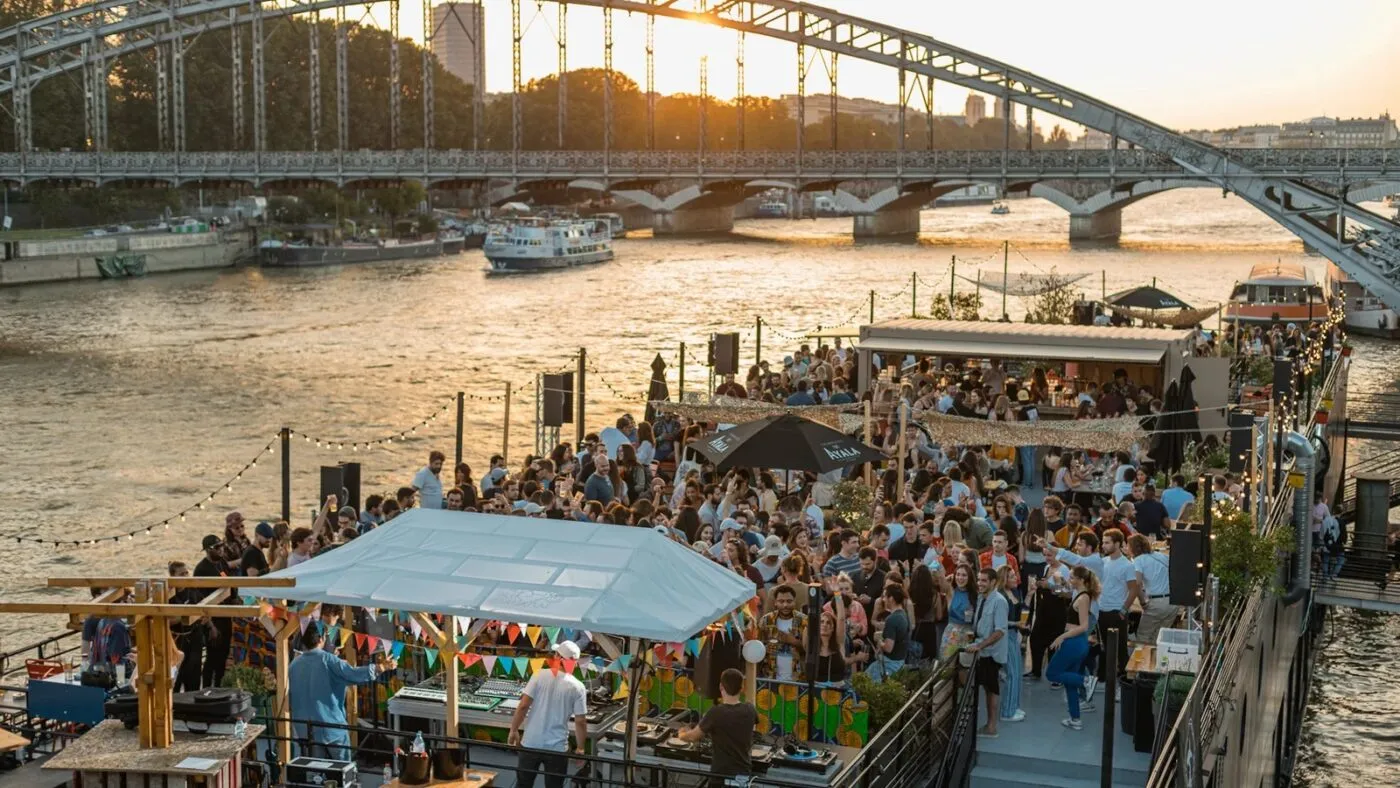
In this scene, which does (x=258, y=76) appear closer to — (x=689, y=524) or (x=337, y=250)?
(x=337, y=250)

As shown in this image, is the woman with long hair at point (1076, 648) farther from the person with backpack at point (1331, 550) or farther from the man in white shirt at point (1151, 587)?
the person with backpack at point (1331, 550)

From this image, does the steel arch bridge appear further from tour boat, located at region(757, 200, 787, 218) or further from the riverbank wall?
tour boat, located at region(757, 200, 787, 218)

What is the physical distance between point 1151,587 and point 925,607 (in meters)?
2.39

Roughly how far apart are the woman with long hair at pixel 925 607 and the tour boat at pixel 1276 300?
3869 centimetres

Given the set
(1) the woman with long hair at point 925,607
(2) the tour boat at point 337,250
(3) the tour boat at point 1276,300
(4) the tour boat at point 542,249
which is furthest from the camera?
(2) the tour boat at point 337,250

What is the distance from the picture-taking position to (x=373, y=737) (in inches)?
498

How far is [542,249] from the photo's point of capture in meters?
89.8

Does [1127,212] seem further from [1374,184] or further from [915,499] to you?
[915,499]

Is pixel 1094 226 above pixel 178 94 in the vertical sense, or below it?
below

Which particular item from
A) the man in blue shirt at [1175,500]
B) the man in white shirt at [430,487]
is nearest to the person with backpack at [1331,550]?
the man in blue shirt at [1175,500]

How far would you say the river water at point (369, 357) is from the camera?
30.9 m

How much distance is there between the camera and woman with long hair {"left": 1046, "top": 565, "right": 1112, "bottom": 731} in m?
13.6

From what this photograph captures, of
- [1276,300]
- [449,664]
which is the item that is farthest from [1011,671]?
[1276,300]

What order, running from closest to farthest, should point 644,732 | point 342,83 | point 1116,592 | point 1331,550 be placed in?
point 644,732
point 1116,592
point 1331,550
point 342,83
